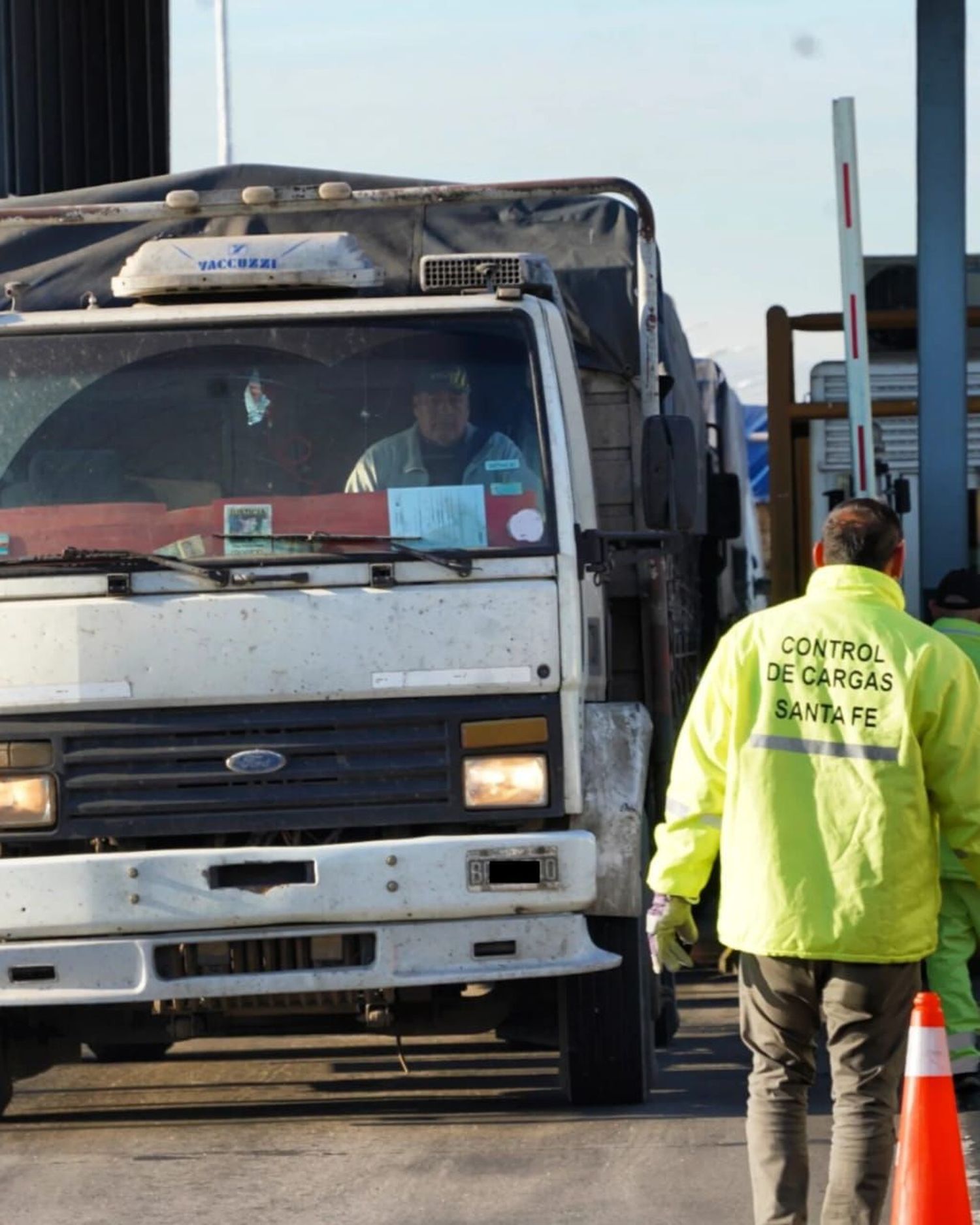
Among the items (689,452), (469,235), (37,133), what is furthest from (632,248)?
(37,133)

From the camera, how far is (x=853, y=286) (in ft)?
29.2

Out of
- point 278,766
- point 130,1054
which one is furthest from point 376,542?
point 130,1054

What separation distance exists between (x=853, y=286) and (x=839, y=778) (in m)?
3.99

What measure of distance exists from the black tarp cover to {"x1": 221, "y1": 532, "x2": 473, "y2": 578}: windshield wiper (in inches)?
71.0

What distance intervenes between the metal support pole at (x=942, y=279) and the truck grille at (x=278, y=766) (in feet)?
11.4

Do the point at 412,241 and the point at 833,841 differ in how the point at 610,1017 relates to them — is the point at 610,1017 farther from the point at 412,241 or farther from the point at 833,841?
the point at 412,241

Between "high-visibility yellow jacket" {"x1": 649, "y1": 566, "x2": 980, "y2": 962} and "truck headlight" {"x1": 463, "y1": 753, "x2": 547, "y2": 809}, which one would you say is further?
"truck headlight" {"x1": 463, "y1": 753, "x2": 547, "y2": 809}

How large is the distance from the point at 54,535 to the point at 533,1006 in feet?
7.32

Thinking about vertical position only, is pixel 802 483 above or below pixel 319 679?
above

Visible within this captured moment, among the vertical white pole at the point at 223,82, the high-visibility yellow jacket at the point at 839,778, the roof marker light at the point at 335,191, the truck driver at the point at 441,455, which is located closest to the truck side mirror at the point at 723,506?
the roof marker light at the point at 335,191

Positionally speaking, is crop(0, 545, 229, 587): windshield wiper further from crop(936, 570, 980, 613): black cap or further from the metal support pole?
the metal support pole

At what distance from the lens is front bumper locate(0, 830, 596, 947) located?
712 centimetres

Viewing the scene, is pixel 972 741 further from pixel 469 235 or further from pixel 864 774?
pixel 469 235

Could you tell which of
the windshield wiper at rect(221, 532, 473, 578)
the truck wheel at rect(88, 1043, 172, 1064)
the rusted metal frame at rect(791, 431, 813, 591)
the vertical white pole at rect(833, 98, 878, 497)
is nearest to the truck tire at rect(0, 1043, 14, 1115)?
the truck wheel at rect(88, 1043, 172, 1064)
